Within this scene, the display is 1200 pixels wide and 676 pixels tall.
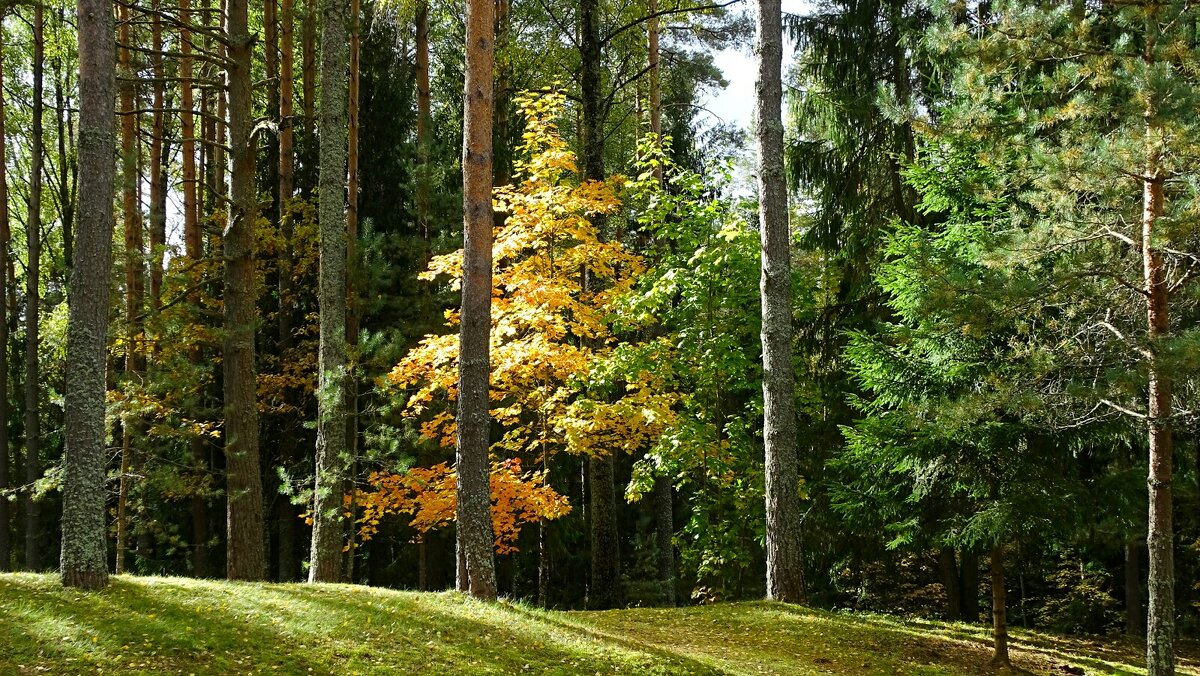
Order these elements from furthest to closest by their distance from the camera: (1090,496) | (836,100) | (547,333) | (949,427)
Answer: (836,100) < (547,333) < (1090,496) < (949,427)

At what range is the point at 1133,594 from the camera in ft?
47.5

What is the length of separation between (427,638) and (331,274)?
521cm

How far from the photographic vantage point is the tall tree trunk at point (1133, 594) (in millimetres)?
14414

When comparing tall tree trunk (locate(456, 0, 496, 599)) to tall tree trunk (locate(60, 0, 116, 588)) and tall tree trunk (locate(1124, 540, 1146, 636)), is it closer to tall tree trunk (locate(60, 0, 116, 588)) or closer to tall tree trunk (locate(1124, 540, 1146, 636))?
tall tree trunk (locate(60, 0, 116, 588))

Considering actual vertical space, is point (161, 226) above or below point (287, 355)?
above

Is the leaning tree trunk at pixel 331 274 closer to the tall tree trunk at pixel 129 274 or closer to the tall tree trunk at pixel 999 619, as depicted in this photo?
the tall tree trunk at pixel 129 274

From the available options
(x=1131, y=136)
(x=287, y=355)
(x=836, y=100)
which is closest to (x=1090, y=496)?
(x=1131, y=136)

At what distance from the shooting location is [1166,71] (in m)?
7.19

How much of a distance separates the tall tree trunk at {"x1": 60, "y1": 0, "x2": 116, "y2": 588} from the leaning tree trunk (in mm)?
3402

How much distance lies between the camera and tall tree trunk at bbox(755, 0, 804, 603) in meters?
10.9

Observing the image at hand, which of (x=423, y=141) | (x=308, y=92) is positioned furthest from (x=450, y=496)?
(x=308, y=92)

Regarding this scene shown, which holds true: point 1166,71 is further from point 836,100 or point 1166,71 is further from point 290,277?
point 290,277

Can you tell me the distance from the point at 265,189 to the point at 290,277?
266 cm

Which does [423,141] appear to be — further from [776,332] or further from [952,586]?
[952,586]
